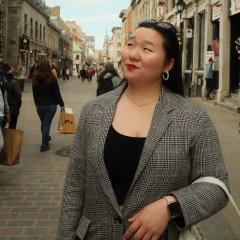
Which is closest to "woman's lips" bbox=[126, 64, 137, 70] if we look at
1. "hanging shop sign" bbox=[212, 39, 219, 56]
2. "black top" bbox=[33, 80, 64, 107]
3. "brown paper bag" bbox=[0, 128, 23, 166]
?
"brown paper bag" bbox=[0, 128, 23, 166]

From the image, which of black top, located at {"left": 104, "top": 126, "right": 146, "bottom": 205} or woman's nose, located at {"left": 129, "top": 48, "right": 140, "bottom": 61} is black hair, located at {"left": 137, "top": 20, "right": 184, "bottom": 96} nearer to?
woman's nose, located at {"left": 129, "top": 48, "right": 140, "bottom": 61}

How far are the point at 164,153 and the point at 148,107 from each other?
1.00ft

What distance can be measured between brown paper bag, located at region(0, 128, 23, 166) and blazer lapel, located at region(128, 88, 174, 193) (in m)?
4.82

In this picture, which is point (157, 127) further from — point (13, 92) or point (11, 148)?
point (13, 92)

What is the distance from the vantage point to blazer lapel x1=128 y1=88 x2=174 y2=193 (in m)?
2.04

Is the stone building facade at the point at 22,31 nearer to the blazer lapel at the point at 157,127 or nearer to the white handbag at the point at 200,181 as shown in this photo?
the blazer lapel at the point at 157,127

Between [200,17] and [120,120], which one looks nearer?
[120,120]

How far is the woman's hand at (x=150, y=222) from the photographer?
196 centimetres

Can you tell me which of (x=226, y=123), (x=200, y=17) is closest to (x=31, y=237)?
(x=226, y=123)

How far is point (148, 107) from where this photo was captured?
2.27 m

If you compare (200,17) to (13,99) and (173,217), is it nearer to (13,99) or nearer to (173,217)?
(13,99)

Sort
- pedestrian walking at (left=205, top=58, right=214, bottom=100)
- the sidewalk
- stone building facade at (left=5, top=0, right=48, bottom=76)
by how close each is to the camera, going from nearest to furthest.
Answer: the sidewalk < pedestrian walking at (left=205, top=58, right=214, bottom=100) < stone building facade at (left=5, top=0, right=48, bottom=76)

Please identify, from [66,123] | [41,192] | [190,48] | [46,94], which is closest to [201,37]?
[190,48]

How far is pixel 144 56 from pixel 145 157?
1.61 feet
